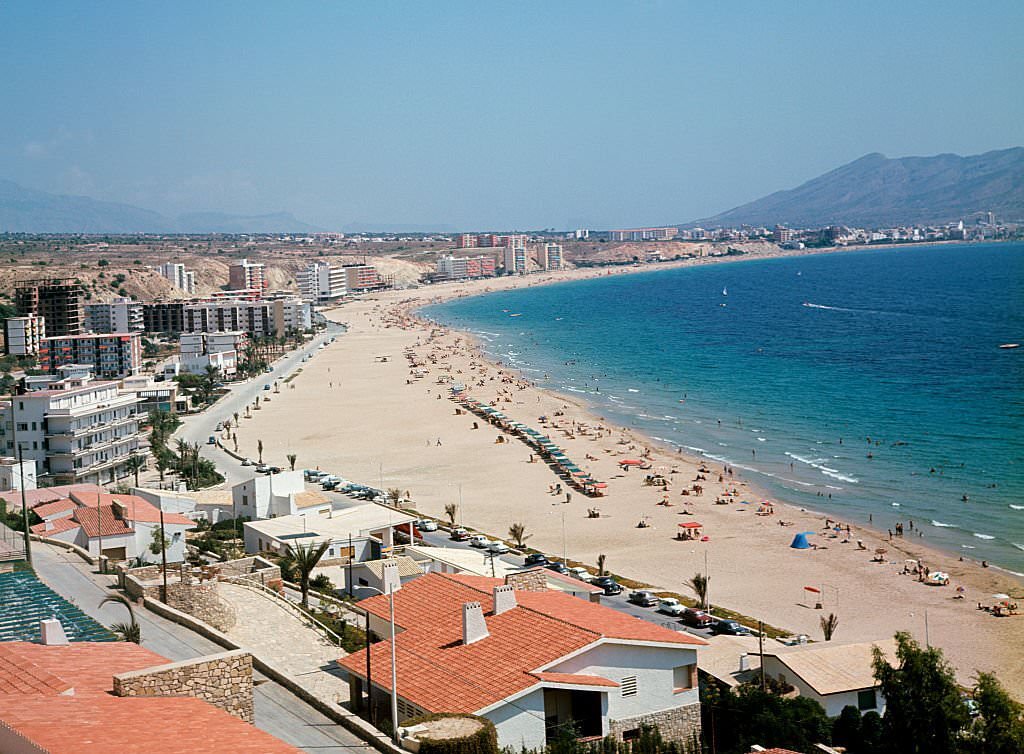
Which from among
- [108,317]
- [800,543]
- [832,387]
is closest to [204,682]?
[800,543]

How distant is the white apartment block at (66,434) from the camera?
1704 inches

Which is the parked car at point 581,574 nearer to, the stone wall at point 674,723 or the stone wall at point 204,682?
the stone wall at point 674,723

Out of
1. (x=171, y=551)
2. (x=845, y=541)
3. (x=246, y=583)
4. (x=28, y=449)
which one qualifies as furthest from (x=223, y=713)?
(x=28, y=449)

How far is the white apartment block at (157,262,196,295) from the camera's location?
146875mm

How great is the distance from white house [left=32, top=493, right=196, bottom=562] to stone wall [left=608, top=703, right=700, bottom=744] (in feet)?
53.8

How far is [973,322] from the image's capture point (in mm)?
106250

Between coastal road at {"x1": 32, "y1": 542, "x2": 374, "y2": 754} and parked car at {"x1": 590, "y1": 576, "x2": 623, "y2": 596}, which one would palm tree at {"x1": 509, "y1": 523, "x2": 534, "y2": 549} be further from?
coastal road at {"x1": 32, "y1": 542, "x2": 374, "y2": 754}

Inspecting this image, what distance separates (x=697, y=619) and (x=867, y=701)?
25.7 feet

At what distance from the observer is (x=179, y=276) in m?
149

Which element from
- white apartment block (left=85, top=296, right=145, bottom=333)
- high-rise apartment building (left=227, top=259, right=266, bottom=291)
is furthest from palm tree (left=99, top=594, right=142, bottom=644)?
high-rise apartment building (left=227, top=259, right=266, bottom=291)

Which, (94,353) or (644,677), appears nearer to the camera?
(644,677)

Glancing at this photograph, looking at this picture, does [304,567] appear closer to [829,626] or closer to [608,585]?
[608,585]

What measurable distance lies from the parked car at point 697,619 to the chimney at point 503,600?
13.2m

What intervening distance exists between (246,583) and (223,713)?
9.73 m
